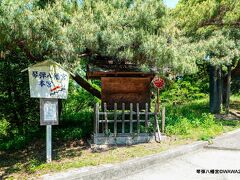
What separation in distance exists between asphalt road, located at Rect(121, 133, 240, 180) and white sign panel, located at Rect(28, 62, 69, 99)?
119 inches

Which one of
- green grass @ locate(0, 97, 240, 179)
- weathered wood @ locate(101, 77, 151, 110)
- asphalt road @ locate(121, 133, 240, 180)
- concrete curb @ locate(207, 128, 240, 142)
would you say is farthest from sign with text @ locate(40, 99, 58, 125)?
concrete curb @ locate(207, 128, 240, 142)

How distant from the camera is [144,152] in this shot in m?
9.22

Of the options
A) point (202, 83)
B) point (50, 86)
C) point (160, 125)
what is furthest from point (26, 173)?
point (202, 83)

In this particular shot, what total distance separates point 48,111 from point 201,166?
13.4 feet

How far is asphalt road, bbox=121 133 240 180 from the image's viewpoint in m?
7.28

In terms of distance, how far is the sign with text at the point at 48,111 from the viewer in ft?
28.1

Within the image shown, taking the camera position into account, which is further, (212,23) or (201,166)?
(212,23)

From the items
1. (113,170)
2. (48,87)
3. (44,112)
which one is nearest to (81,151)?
(44,112)

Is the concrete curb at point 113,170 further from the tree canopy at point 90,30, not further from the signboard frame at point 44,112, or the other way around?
the tree canopy at point 90,30

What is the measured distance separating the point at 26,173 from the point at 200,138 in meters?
5.63

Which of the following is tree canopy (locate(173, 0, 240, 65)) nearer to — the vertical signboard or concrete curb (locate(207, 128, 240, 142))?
concrete curb (locate(207, 128, 240, 142))

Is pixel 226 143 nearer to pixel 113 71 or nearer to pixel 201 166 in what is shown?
pixel 201 166

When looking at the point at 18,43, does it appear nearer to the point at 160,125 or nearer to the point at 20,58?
the point at 20,58

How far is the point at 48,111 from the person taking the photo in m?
8.66
